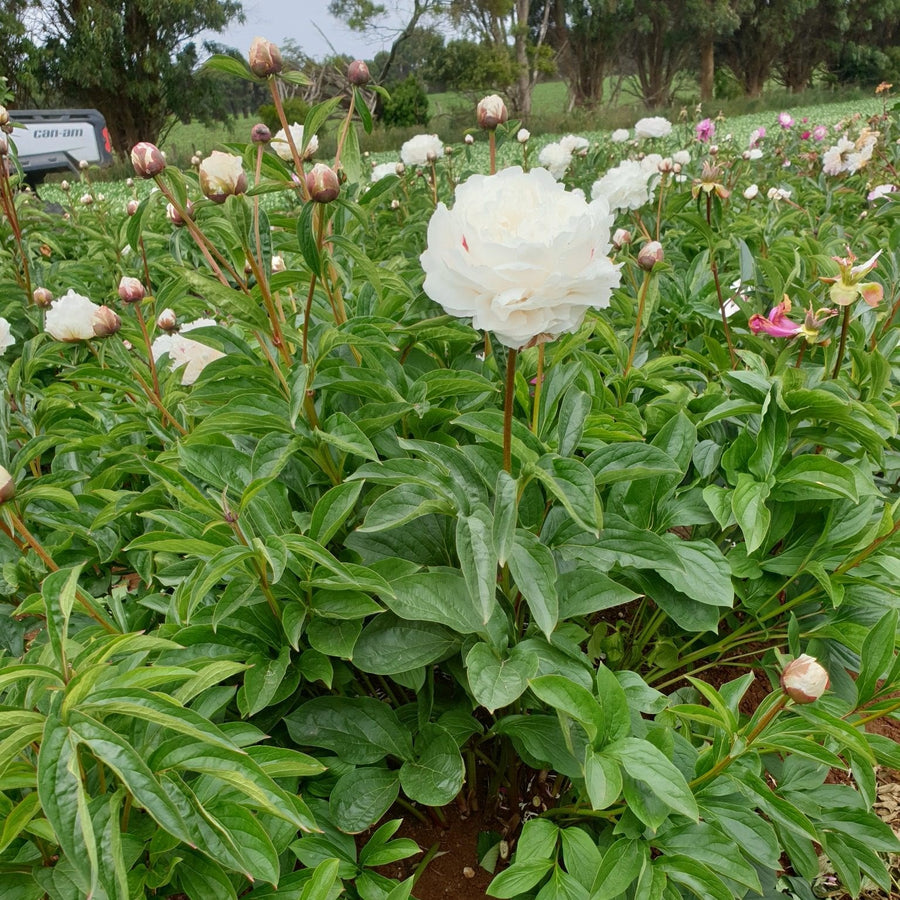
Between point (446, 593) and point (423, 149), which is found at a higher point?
point (423, 149)

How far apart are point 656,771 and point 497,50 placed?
23.7m

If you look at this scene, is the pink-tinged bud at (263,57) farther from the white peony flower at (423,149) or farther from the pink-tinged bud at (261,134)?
the white peony flower at (423,149)

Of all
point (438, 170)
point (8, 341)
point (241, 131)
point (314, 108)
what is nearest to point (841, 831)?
point (314, 108)

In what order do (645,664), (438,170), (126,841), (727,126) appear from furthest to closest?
(727,126) → (438,170) → (645,664) → (126,841)

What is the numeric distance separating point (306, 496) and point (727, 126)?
14.6m

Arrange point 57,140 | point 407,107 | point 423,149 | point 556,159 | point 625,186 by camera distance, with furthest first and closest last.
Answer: point 407,107
point 57,140
point 556,159
point 423,149
point 625,186

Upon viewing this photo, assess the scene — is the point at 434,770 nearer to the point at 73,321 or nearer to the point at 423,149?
the point at 73,321

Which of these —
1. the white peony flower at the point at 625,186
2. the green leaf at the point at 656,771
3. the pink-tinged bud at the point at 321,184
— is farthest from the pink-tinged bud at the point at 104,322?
the white peony flower at the point at 625,186

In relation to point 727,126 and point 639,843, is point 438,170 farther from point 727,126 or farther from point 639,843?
point 727,126

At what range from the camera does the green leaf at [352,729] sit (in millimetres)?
1052

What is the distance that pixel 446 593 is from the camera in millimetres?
997

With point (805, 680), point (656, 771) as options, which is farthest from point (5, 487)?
point (805, 680)

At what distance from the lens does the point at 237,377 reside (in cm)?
123

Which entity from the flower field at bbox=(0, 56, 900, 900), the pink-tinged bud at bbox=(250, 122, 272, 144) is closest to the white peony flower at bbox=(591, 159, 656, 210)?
the flower field at bbox=(0, 56, 900, 900)
